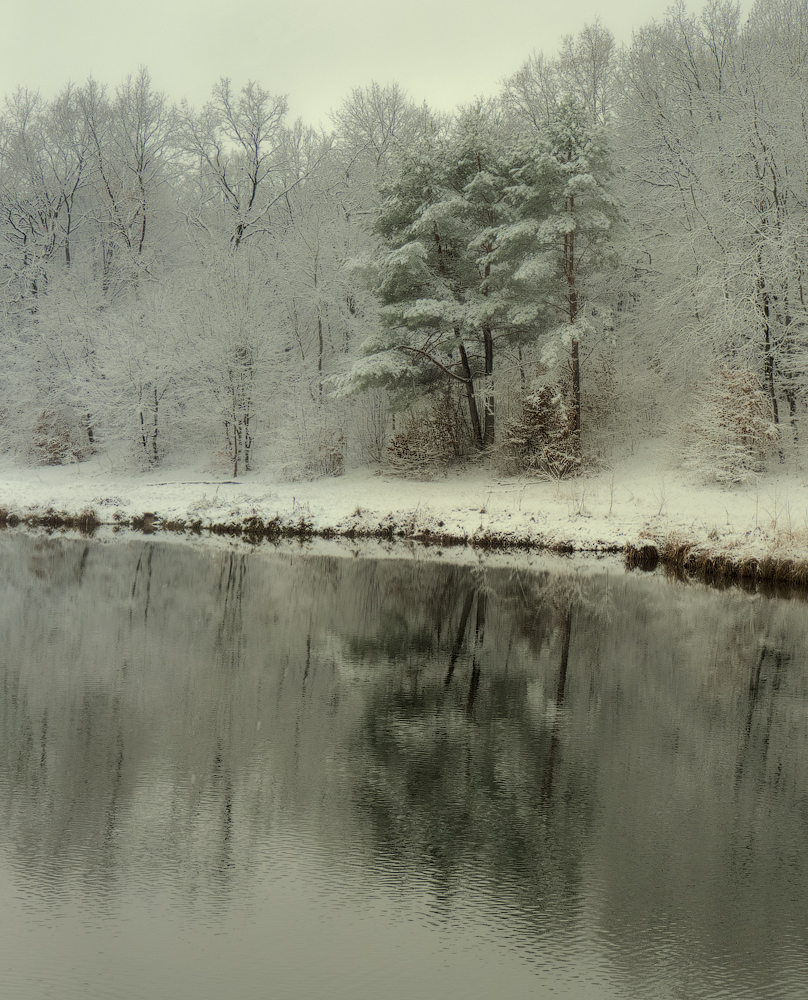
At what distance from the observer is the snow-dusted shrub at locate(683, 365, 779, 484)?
26562mm

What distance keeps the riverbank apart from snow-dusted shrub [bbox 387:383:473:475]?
72 cm

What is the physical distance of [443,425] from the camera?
110ft

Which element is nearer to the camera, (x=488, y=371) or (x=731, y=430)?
(x=731, y=430)

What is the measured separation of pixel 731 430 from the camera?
88.8 ft

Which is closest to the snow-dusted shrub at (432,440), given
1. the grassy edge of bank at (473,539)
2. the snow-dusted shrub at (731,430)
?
the grassy edge of bank at (473,539)

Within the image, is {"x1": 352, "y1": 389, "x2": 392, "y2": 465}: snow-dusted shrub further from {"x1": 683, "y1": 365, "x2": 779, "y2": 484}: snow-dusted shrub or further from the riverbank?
{"x1": 683, "y1": 365, "x2": 779, "y2": 484}: snow-dusted shrub

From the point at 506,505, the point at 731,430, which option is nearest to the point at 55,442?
the point at 506,505

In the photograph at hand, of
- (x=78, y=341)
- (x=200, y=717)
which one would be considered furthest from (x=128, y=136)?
(x=200, y=717)

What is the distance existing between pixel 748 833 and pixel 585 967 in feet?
7.96

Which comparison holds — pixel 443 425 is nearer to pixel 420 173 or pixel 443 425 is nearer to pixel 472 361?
pixel 472 361

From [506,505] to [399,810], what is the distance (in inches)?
790

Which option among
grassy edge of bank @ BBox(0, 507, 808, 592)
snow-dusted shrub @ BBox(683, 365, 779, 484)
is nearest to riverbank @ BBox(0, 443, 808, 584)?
grassy edge of bank @ BBox(0, 507, 808, 592)

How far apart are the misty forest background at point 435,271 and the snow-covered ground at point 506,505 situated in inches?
47.9

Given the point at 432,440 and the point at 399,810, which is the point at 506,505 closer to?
the point at 432,440
